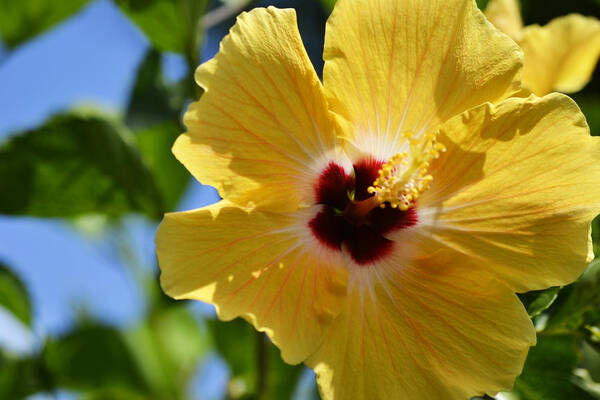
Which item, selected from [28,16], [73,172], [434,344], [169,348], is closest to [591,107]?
[434,344]

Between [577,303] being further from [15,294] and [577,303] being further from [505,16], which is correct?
[15,294]

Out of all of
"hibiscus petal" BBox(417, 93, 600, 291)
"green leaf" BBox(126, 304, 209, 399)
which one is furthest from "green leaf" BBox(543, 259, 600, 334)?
"green leaf" BBox(126, 304, 209, 399)

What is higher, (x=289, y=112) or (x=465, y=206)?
(x=289, y=112)

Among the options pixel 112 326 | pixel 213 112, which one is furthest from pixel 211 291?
pixel 112 326

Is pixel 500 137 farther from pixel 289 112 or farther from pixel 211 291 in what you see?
pixel 211 291

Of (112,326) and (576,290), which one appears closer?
(576,290)

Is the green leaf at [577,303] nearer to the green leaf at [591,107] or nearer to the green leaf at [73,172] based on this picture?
the green leaf at [591,107]

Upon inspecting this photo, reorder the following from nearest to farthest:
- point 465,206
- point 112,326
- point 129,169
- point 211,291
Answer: point 211,291 → point 465,206 → point 129,169 → point 112,326
